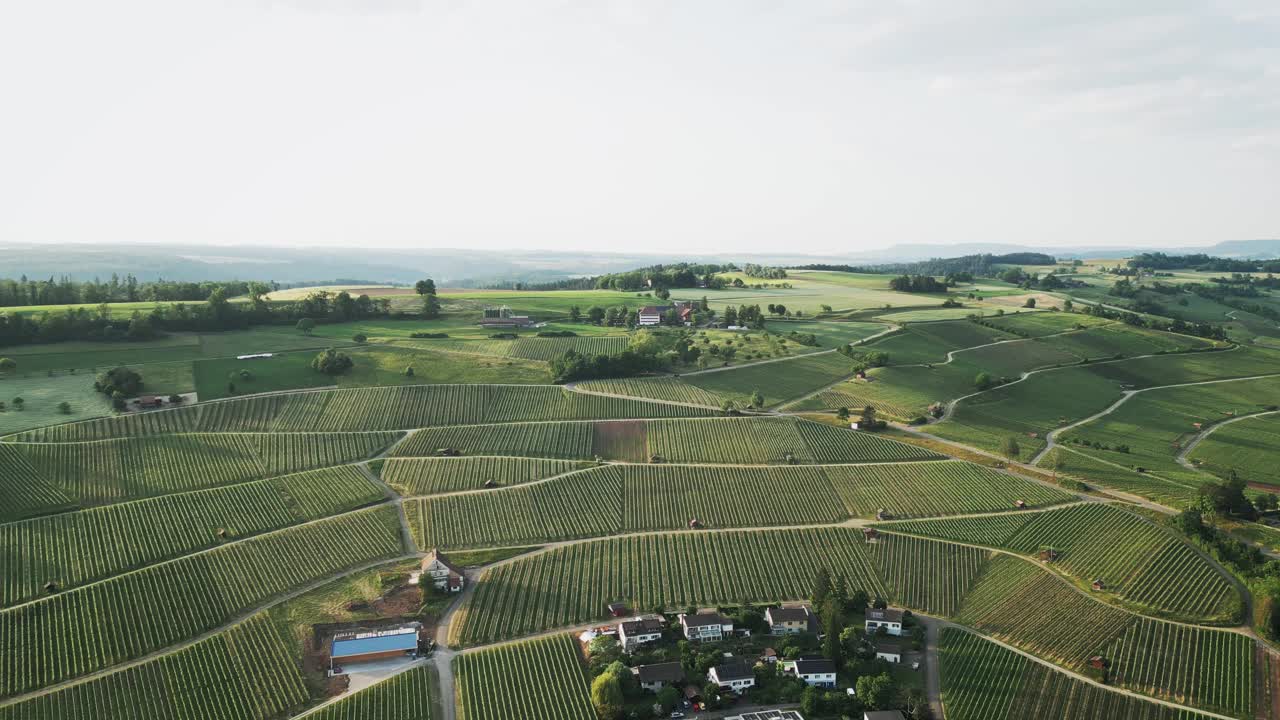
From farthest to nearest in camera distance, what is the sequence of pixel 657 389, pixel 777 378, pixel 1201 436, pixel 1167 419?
pixel 777 378 < pixel 1167 419 < pixel 657 389 < pixel 1201 436

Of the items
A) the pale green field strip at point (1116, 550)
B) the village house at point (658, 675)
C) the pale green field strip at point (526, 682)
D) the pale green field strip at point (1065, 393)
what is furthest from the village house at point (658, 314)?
the village house at point (658, 675)

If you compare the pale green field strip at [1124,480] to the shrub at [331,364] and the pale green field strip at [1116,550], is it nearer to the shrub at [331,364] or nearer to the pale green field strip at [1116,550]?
the pale green field strip at [1116,550]

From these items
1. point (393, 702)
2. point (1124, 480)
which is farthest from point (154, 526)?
point (1124, 480)

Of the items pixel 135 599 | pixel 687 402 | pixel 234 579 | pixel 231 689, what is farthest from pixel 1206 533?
pixel 135 599

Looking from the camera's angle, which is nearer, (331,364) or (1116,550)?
(1116,550)

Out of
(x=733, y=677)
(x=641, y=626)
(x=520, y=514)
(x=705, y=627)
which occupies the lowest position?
(x=733, y=677)

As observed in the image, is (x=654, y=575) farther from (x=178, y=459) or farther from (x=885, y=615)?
(x=178, y=459)

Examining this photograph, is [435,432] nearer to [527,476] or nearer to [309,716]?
[527,476]
